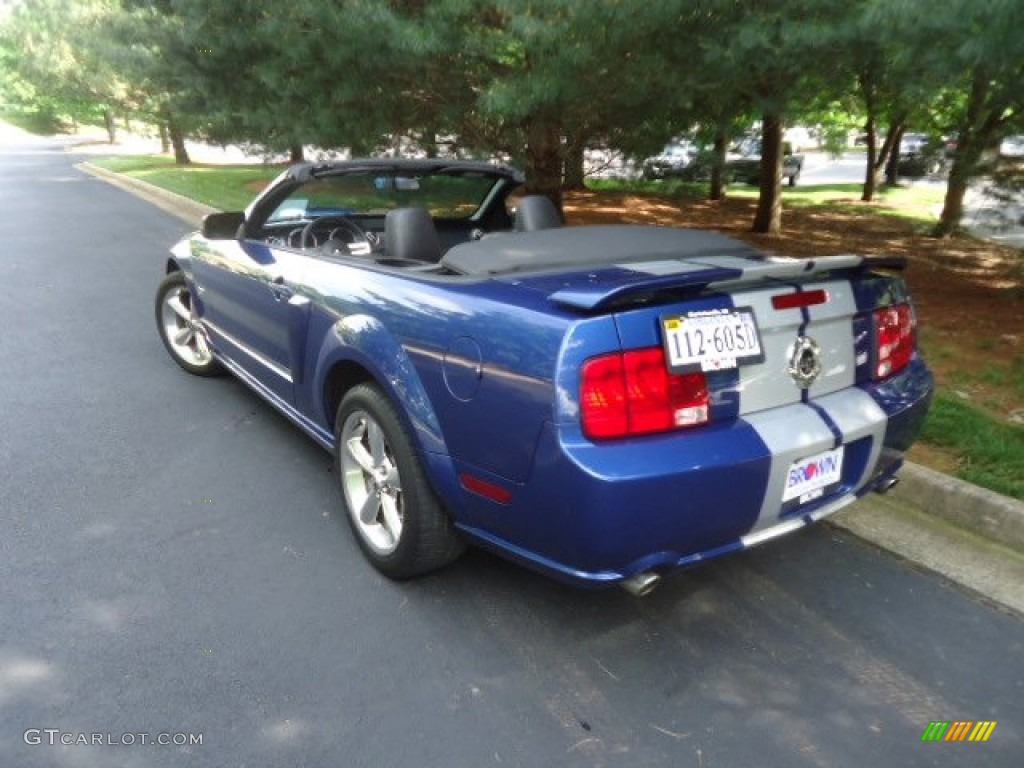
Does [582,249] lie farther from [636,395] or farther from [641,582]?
[641,582]

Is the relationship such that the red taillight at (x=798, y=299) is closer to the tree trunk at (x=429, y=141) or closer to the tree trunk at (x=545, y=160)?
the tree trunk at (x=545, y=160)

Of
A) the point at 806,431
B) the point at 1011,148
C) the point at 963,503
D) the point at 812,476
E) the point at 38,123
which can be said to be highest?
the point at 38,123

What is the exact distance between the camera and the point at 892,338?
2.77 metres

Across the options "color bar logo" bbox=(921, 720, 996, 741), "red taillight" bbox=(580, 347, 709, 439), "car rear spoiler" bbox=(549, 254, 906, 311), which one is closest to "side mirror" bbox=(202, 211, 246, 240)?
"car rear spoiler" bbox=(549, 254, 906, 311)

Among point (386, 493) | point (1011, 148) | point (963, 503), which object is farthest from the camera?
point (1011, 148)

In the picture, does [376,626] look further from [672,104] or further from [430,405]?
[672,104]

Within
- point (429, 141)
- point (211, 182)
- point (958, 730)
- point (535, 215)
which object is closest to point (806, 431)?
point (958, 730)

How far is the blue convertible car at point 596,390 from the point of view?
2.08 metres

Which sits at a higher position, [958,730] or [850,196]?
[850,196]

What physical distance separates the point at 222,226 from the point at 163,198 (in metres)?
15.7

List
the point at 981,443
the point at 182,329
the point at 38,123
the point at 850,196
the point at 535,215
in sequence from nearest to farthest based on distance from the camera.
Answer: the point at 981,443 < the point at 535,215 < the point at 182,329 < the point at 850,196 < the point at 38,123

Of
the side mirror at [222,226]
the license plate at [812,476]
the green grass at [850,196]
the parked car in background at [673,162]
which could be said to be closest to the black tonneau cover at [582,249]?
the license plate at [812,476]

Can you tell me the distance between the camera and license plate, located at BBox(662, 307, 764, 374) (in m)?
2.13

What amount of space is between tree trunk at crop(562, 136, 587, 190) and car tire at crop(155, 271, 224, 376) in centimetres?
511
